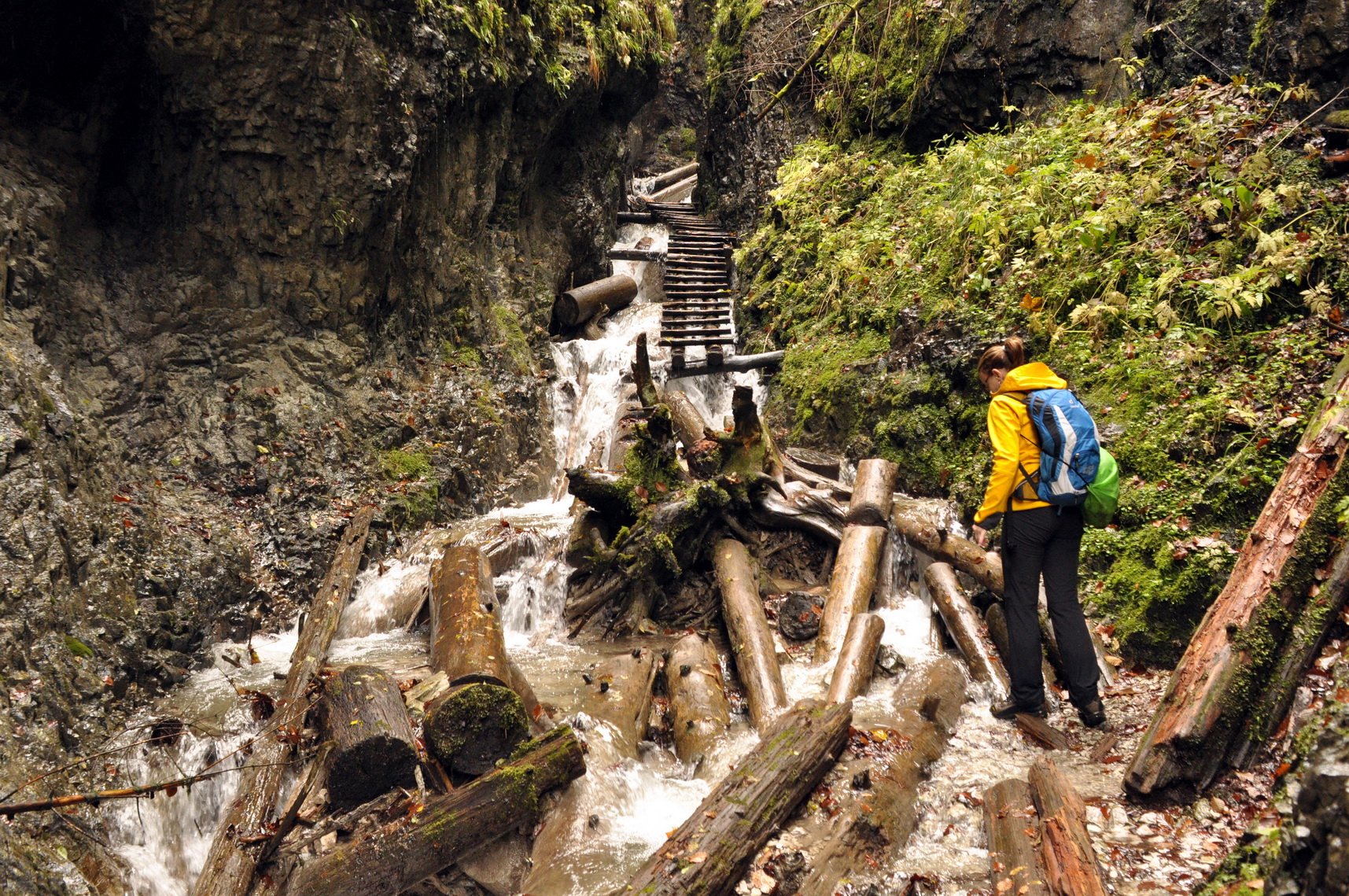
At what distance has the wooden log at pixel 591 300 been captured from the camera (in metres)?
15.5

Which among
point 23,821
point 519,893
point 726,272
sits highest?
point 726,272

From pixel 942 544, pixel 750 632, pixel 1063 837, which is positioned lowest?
pixel 750 632

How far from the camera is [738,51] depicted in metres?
19.0

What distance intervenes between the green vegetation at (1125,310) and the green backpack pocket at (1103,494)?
53.4 inches

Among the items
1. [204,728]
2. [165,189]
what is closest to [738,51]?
[165,189]

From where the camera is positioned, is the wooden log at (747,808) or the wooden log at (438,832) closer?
the wooden log at (747,808)

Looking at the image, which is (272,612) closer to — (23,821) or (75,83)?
(23,821)

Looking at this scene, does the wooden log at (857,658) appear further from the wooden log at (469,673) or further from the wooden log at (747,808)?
the wooden log at (469,673)

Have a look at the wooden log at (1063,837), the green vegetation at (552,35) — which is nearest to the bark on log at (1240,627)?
the wooden log at (1063,837)

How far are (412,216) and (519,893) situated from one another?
368 inches

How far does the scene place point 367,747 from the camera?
3988 millimetres

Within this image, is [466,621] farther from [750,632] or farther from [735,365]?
[735,365]

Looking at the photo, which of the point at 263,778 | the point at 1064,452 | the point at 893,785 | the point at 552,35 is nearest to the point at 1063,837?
the point at 893,785

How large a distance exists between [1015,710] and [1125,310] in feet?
14.6
